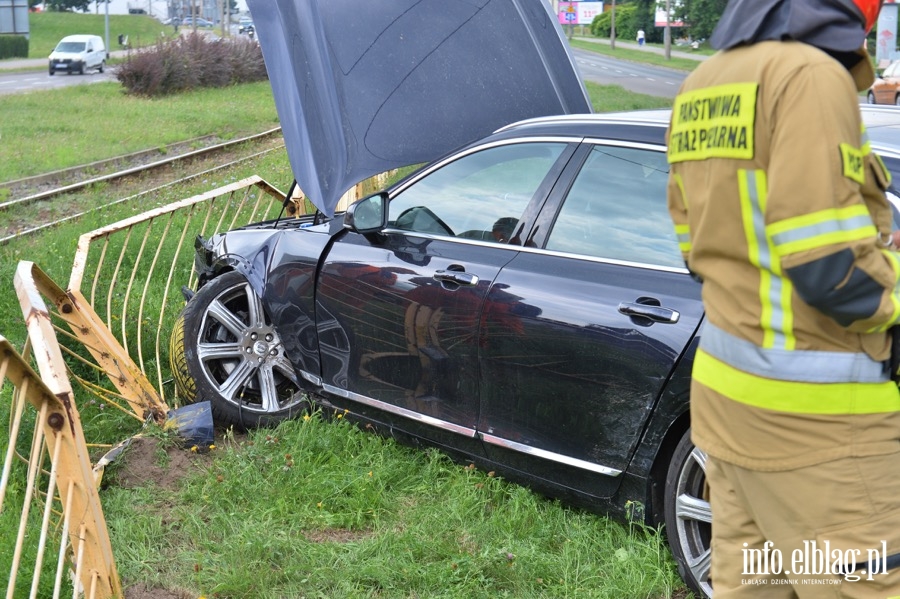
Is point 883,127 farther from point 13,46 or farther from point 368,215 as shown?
point 13,46

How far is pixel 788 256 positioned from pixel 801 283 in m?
0.06

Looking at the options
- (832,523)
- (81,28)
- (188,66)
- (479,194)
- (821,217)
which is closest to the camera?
(821,217)

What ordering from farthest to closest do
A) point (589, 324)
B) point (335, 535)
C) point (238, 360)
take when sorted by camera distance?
point (238, 360)
point (335, 535)
point (589, 324)

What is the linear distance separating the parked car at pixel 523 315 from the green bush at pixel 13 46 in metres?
50.3

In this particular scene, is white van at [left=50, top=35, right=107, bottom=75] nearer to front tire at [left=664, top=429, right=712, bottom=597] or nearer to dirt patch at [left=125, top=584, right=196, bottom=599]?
dirt patch at [left=125, top=584, right=196, bottom=599]

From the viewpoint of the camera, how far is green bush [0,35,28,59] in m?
49.3

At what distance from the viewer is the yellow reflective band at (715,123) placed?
1982mm

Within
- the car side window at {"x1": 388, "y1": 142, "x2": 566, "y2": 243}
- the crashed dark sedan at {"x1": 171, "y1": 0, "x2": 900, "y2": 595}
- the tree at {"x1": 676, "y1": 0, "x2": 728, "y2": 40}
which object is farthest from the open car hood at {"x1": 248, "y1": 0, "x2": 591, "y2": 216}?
the tree at {"x1": 676, "y1": 0, "x2": 728, "y2": 40}

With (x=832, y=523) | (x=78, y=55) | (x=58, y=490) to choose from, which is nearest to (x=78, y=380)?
(x=58, y=490)

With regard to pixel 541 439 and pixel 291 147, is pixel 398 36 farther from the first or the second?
pixel 541 439

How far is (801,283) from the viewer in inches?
76.3

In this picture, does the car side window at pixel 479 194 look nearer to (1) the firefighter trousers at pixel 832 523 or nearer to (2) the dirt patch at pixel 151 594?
(2) the dirt patch at pixel 151 594

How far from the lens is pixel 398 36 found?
196 inches

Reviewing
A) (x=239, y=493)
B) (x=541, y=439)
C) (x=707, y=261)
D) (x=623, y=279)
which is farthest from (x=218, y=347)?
(x=707, y=261)
